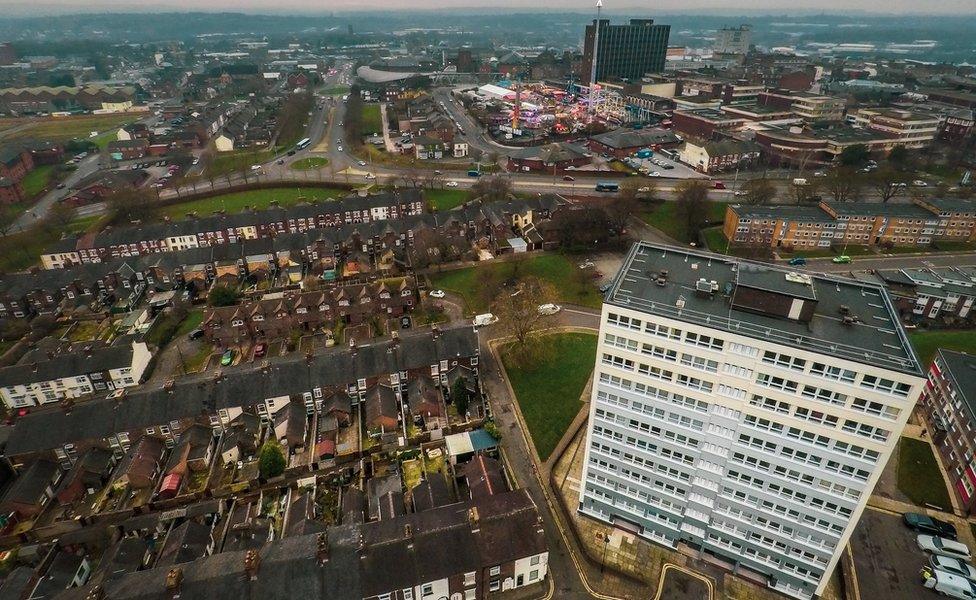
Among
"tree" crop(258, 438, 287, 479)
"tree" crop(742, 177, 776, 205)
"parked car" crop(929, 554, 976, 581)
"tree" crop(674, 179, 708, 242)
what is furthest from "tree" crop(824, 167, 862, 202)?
"tree" crop(258, 438, 287, 479)

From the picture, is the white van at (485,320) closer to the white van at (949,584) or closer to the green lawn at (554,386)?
the green lawn at (554,386)

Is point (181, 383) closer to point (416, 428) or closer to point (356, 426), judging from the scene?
point (356, 426)

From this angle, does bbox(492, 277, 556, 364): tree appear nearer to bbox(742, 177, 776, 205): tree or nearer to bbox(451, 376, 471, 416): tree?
bbox(451, 376, 471, 416): tree

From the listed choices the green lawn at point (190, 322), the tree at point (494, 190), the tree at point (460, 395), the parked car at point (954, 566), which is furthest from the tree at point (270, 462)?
the tree at point (494, 190)

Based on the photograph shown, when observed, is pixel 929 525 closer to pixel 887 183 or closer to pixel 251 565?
pixel 251 565

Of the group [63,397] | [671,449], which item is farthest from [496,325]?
[63,397]

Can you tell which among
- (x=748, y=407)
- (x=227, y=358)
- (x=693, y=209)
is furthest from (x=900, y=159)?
(x=227, y=358)
